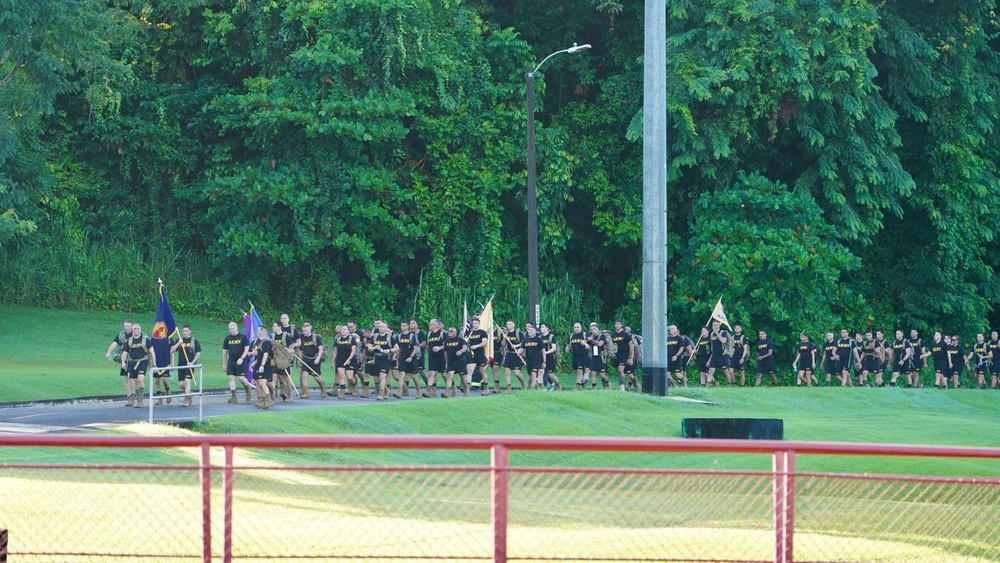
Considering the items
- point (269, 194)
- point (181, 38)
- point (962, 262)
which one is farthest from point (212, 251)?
point (962, 262)

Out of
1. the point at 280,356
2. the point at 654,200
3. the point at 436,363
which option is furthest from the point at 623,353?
the point at 280,356

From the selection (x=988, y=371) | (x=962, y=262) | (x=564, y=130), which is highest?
(x=564, y=130)

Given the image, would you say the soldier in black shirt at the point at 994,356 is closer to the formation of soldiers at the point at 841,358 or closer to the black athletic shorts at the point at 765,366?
the formation of soldiers at the point at 841,358

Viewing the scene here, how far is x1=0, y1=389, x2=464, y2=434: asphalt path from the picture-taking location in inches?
840

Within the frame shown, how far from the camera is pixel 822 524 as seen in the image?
27.9 feet

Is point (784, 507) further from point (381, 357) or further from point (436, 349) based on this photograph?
point (436, 349)

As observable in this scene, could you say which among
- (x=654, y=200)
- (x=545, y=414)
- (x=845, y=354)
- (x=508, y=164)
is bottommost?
(x=545, y=414)

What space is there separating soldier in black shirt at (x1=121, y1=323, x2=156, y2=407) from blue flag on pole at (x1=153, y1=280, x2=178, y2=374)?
32cm

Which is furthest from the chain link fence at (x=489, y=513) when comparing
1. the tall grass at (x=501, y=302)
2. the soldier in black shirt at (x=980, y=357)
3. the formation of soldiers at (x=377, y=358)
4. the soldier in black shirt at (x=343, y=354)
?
the soldier in black shirt at (x=980, y=357)

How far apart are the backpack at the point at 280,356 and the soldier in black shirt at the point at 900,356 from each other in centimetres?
2280

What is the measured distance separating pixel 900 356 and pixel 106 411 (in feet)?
87.4

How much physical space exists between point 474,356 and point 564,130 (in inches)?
728

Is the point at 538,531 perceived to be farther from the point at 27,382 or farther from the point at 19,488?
the point at 27,382

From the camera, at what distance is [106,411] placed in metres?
24.7
